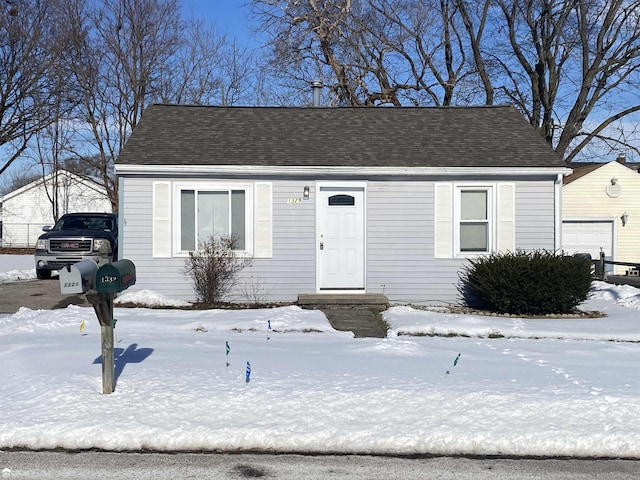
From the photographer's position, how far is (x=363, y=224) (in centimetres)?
1342

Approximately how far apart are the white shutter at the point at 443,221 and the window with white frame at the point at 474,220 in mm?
204

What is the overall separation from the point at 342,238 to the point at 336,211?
558 mm

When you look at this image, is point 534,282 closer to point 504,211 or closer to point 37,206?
point 504,211

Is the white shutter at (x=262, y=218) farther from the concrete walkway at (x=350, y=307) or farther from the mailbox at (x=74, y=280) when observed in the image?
the mailbox at (x=74, y=280)

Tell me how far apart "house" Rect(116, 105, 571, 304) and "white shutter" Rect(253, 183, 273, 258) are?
0.02 m

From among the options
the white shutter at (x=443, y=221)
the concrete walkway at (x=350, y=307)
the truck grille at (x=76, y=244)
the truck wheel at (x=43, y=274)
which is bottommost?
the concrete walkway at (x=350, y=307)

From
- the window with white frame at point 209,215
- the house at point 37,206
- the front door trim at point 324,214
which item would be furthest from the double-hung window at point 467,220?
the house at point 37,206

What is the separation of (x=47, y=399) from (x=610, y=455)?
16.3 ft

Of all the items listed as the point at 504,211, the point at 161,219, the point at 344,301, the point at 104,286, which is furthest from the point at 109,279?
the point at 504,211

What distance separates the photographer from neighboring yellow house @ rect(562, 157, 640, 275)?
26.4 metres

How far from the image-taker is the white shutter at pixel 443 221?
1337cm

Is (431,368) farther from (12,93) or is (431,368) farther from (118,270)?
(12,93)

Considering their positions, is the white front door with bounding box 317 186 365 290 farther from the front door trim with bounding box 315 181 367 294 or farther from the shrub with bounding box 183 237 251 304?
the shrub with bounding box 183 237 251 304

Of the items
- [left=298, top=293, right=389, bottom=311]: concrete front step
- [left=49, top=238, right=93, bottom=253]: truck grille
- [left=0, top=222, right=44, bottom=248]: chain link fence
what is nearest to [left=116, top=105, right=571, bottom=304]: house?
[left=298, top=293, right=389, bottom=311]: concrete front step
